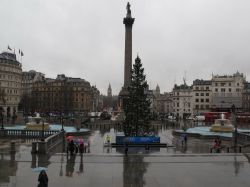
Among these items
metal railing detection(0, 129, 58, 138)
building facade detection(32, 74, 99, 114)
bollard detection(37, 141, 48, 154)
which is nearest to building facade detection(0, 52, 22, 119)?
building facade detection(32, 74, 99, 114)

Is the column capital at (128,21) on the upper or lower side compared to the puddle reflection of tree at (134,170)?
upper

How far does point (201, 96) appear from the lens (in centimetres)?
16638

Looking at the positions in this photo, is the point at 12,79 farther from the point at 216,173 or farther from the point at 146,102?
the point at 216,173

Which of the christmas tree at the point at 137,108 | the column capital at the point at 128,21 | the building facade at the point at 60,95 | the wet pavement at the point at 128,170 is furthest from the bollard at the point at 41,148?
the building facade at the point at 60,95

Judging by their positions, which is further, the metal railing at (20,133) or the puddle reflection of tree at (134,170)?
the metal railing at (20,133)

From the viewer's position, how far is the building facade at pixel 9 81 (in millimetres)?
131750

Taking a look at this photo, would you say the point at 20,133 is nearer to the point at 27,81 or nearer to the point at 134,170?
the point at 134,170

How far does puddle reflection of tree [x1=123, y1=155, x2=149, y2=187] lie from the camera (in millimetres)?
23466

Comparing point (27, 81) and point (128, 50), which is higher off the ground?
point (27, 81)

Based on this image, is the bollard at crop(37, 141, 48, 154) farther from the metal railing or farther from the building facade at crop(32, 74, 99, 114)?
the building facade at crop(32, 74, 99, 114)

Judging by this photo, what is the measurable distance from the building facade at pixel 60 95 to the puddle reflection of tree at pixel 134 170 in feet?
467

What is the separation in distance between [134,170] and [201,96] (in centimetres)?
14216

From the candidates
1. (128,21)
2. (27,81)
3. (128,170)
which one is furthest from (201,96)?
(128,170)

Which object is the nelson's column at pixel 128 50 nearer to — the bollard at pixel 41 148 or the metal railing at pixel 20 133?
the metal railing at pixel 20 133
